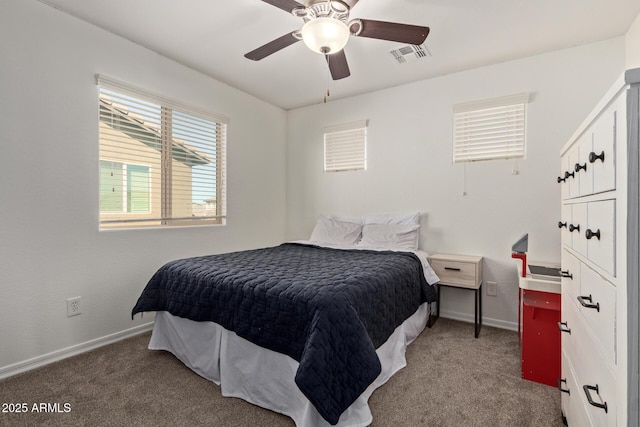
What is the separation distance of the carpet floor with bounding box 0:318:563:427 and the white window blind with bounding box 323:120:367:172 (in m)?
2.25

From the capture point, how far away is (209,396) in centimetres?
179

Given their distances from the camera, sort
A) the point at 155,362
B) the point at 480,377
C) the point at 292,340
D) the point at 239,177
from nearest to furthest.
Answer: the point at 292,340
the point at 480,377
the point at 155,362
the point at 239,177

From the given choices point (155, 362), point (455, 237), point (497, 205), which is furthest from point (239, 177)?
point (497, 205)

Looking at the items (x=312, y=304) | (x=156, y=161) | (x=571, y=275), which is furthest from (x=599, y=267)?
(x=156, y=161)

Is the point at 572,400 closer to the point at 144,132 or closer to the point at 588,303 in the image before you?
the point at 588,303

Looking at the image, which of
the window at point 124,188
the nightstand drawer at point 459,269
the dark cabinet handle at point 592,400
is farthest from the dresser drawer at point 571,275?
the window at point 124,188

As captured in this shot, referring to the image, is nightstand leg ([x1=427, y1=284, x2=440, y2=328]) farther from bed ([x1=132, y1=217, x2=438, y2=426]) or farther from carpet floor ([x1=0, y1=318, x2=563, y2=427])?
carpet floor ([x1=0, y1=318, x2=563, y2=427])

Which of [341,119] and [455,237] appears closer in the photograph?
[455,237]

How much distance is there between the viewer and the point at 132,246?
267 centimetres

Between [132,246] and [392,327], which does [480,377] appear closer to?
[392,327]

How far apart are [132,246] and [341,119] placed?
8.74 feet

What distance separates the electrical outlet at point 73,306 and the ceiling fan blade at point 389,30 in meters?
2.71

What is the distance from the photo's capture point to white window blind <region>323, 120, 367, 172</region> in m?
3.74

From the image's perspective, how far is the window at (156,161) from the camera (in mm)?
2561
